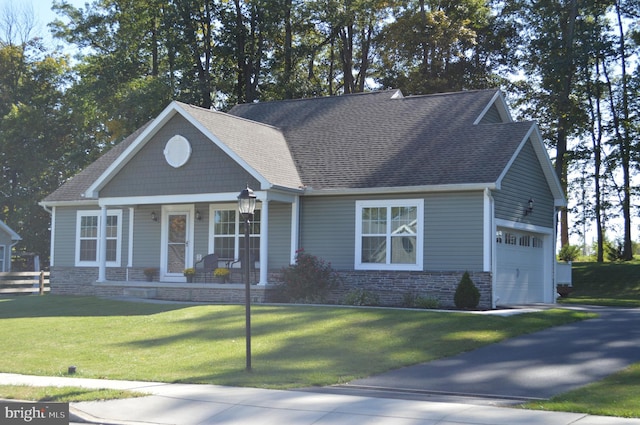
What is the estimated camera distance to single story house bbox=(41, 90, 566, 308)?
2162 centimetres

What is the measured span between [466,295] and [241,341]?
262 inches

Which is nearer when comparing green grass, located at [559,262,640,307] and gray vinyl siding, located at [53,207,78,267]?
gray vinyl siding, located at [53,207,78,267]

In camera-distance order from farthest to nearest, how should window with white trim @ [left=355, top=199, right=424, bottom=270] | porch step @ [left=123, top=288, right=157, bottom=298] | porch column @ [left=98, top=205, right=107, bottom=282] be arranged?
porch column @ [left=98, top=205, right=107, bottom=282] < porch step @ [left=123, top=288, right=157, bottom=298] < window with white trim @ [left=355, top=199, right=424, bottom=270]

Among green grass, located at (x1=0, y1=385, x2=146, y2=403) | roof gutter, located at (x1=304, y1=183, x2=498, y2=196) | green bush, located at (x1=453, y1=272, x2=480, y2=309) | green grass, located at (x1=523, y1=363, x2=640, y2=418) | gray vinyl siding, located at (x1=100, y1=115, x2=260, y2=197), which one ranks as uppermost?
gray vinyl siding, located at (x1=100, y1=115, x2=260, y2=197)

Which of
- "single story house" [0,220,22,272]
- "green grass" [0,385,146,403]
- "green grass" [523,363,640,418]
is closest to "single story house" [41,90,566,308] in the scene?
"green grass" [523,363,640,418]

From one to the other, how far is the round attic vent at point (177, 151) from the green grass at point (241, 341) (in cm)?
494

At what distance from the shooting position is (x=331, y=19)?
137 ft

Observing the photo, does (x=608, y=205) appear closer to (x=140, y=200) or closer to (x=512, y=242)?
(x=512, y=242)

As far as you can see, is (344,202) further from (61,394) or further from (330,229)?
(61,394)

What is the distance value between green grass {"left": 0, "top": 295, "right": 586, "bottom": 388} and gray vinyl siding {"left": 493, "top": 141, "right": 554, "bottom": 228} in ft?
11.9

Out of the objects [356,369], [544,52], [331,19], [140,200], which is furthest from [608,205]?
[356,369]

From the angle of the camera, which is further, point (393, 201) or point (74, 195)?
point (74, 195)

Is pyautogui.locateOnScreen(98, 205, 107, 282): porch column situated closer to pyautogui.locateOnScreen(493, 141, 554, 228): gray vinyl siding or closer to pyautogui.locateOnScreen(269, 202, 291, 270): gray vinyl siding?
pyautogui.locateOnScreen(269, 202, 291, 270): gray vinyl siding

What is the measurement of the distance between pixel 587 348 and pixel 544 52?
2821 cm
